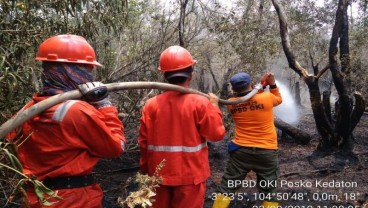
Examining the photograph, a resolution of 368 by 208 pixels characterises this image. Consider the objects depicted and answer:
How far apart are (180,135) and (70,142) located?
1.24 m

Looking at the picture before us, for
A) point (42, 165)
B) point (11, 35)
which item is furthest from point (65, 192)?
point (11, 35)

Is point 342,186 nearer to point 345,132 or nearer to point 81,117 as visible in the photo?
point 345,132

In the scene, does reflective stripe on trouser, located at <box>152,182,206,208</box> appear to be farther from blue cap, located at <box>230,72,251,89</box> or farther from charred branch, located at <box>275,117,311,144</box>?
charred branch, located at <box>275,117,311,144</box>

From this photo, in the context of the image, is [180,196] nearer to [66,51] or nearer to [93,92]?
[93,92]

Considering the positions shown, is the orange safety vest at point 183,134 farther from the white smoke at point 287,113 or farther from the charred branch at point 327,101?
the white smoke at point 287,113

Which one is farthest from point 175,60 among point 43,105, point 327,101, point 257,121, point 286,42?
point 327,101

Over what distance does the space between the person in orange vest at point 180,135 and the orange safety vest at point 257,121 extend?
4.14ft

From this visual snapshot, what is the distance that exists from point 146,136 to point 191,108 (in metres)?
0.54

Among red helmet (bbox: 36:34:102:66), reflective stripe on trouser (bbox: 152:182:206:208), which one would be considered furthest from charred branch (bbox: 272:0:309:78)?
red helmet (bbox: 36:34:102:66)

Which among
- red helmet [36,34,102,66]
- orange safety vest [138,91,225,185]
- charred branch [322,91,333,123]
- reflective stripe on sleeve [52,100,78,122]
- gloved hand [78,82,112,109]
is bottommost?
charred branch [322,91,333,123]

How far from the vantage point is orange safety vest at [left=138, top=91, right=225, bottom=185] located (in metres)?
3.17

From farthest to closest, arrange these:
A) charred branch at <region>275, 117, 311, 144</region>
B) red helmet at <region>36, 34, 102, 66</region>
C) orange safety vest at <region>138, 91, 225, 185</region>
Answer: charred branch at <region>275, 117, 311, 144</region>
orange safety vest at <region>138, 91, 225, 185</region>
red helmet at <region>36, 34, 102, 66</region>

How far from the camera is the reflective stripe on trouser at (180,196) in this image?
3184 millimetres

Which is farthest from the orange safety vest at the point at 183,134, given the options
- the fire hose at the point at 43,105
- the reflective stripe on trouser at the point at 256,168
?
the reflective stripe on trouser at the point at 256,168
